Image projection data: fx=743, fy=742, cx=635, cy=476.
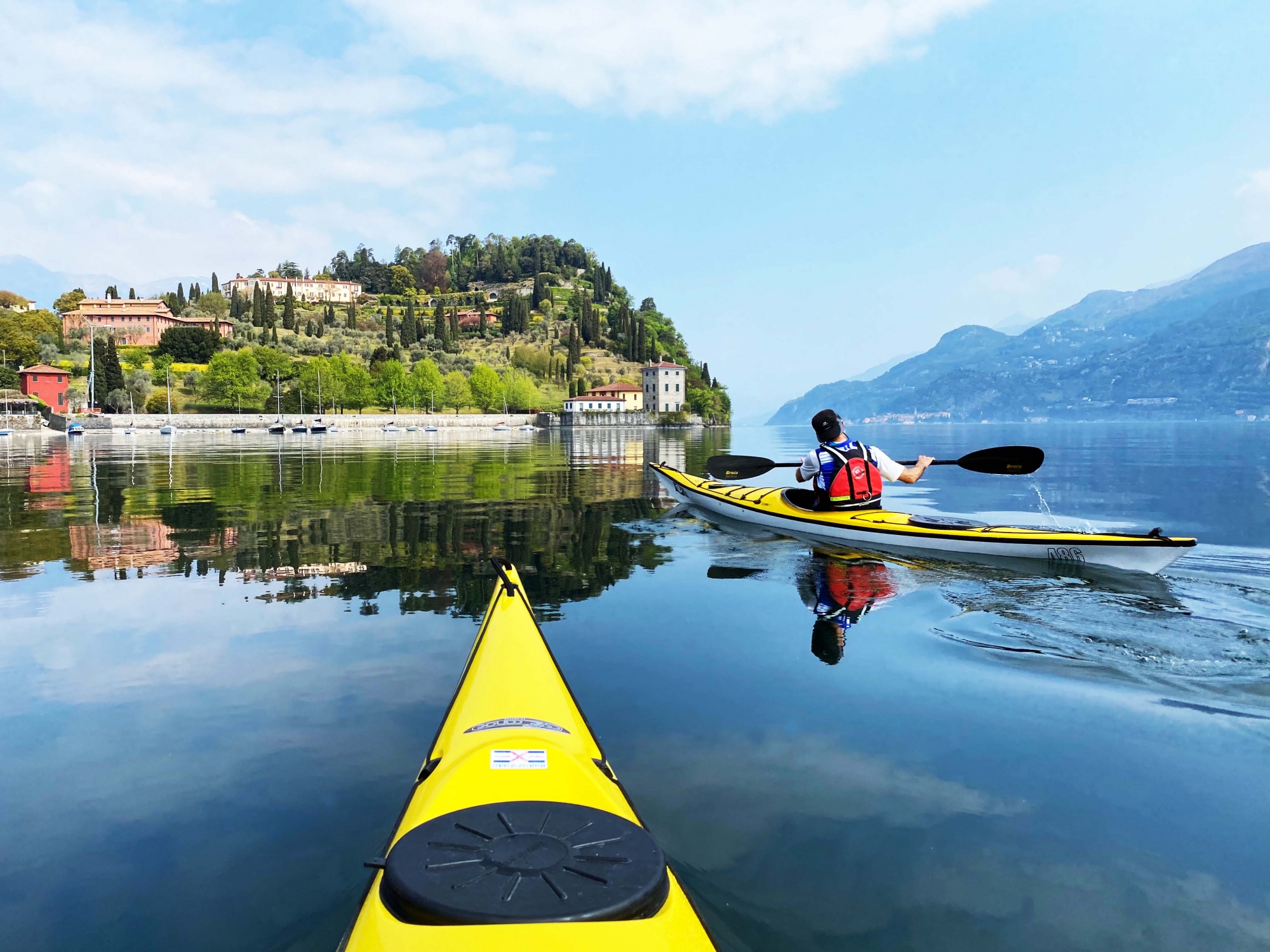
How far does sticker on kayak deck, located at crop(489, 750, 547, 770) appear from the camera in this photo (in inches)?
117

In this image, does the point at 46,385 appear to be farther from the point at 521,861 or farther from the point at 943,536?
the point at 521,861

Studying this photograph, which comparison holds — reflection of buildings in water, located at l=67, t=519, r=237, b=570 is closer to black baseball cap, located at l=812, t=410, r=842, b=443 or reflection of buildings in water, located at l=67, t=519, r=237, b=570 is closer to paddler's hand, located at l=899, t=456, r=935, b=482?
black baseball cap, located at l=812, t=410, r=842, b=443

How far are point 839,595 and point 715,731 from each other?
4.22 metres

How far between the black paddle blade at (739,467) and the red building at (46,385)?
92322 mm

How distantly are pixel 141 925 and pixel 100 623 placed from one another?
536 cm

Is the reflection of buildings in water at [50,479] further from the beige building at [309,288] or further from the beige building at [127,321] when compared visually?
the beige building at [309,288]

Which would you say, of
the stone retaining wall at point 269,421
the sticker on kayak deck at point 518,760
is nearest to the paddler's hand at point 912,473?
the sticker on kayak deck at point 518,760

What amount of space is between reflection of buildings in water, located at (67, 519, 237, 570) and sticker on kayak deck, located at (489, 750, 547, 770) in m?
8.99

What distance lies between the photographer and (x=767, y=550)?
11648 millimetres

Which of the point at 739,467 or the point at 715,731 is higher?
the point at 739,467

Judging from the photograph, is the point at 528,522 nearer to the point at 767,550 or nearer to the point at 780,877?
the point at 767,550

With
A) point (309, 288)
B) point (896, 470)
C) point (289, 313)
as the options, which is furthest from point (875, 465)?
point (309, 288)

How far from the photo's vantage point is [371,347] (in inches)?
4761

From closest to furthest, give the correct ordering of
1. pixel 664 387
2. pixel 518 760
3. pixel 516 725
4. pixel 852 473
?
pixel 518 760
pixel 516 725
pixel 852 473
pixel 664 387
